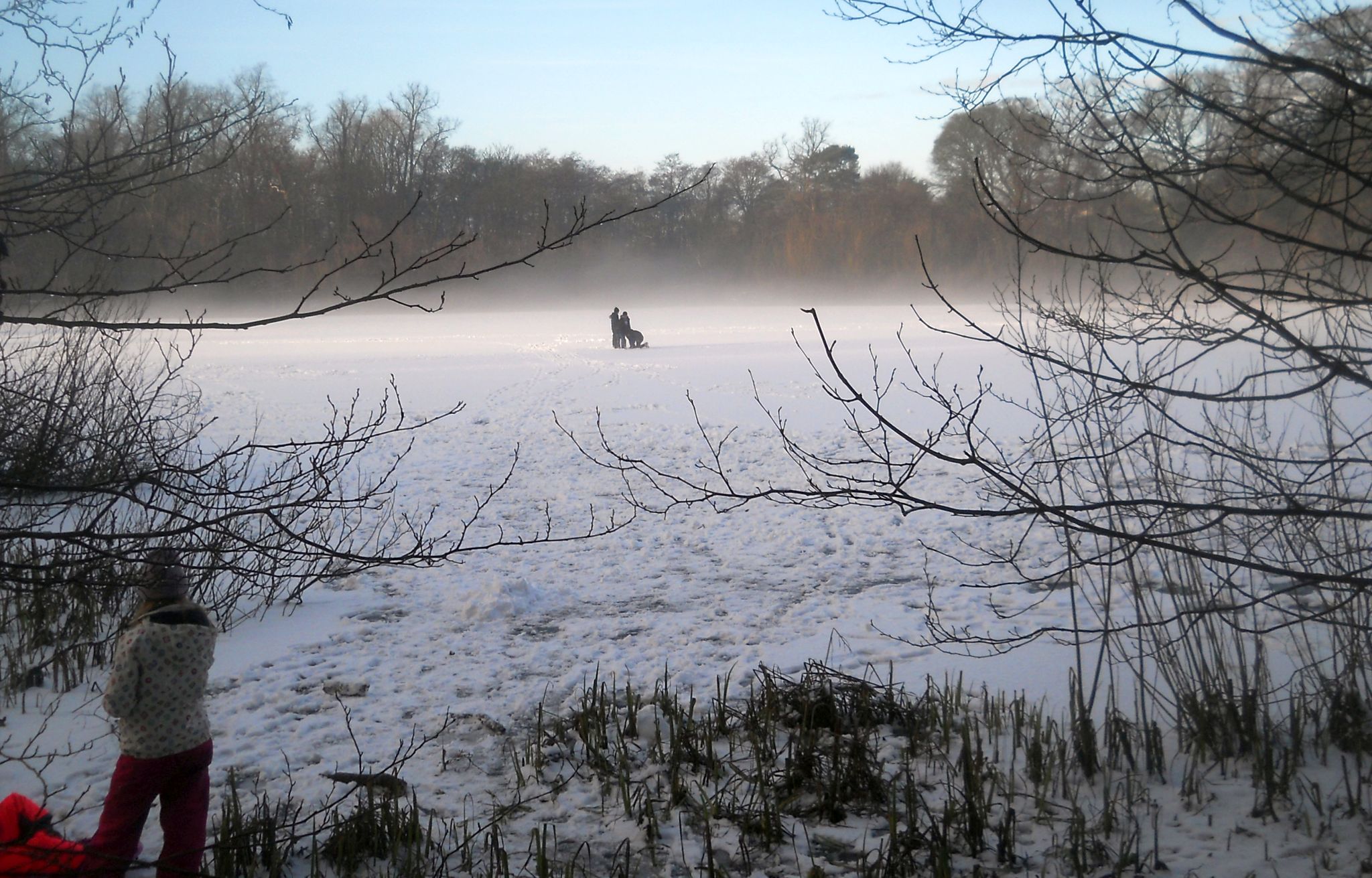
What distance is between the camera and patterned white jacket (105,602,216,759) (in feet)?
11.0

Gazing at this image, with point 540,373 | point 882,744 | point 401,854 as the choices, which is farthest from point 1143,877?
point 540,373

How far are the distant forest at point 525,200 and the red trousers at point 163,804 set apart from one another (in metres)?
1.64

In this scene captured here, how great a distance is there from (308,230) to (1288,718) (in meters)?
14.9

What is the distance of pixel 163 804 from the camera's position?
11.4ft

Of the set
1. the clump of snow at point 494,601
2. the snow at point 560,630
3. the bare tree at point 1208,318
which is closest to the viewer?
the bare tree at point 1208,318

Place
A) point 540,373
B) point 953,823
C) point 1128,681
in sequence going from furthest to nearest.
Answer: point 540,373 < point 1128,681 < point 953,823

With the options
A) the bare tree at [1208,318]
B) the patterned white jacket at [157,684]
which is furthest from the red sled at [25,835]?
the bare tree at [1208,318]

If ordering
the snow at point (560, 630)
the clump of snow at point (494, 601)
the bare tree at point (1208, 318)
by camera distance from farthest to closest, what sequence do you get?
the clump of snow at point (494, 601) < the snow at point (560, 630) < the bare tree at point (1208, 318)

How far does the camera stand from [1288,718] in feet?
14.5

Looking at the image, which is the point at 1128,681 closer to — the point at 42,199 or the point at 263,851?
the point at 263,851

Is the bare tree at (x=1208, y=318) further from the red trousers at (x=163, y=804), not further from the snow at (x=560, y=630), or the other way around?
the red trousers at (x=163, y=804)

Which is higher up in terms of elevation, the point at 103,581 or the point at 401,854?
the point at 103,581

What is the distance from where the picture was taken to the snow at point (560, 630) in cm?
431

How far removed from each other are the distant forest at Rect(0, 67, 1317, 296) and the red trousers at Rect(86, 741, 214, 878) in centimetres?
164
